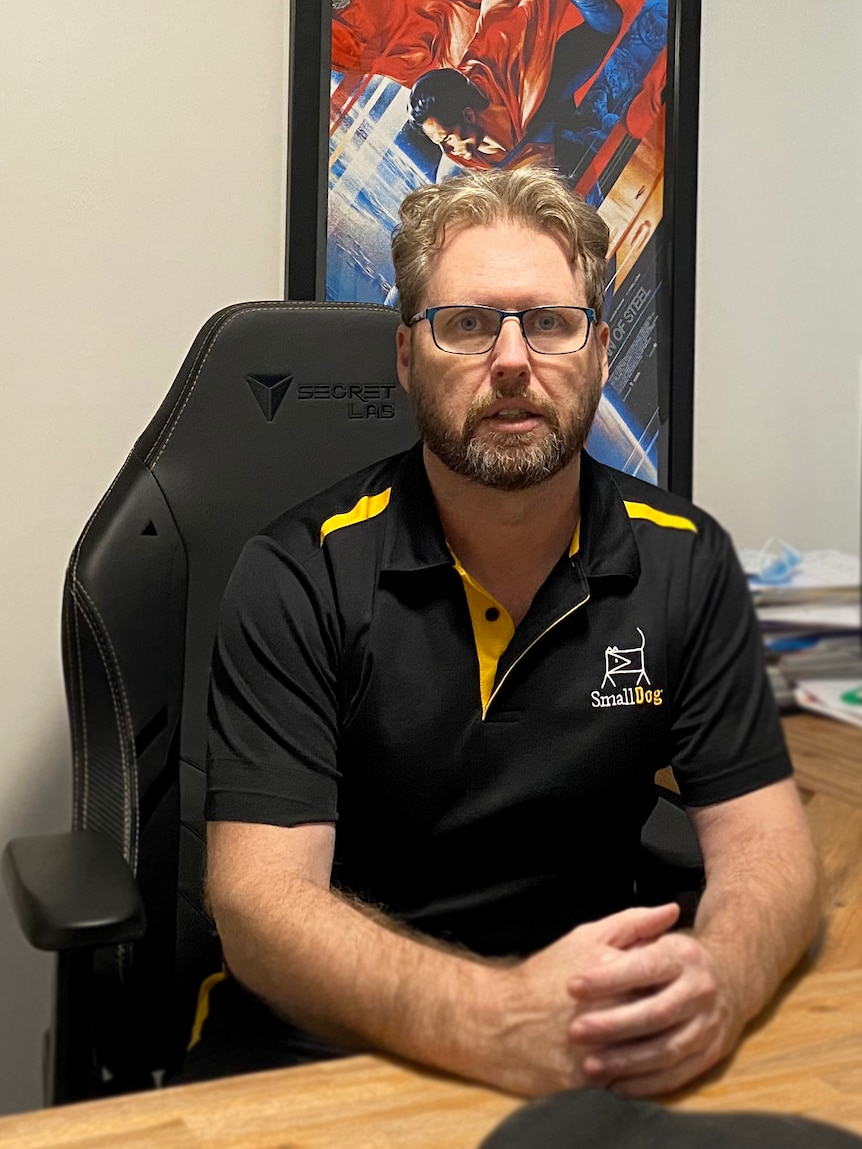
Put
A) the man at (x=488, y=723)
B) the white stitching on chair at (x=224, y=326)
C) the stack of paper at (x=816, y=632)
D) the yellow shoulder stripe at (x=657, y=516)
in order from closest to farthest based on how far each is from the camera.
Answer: the stack of paper at (x=816, y=632) < the man at (x=488, y=723) < the yellow shoulder stripe at (x=657, y=516) < the white stitching on chair at (x=224, y=326)

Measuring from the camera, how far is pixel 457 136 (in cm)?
61

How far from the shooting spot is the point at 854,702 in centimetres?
29

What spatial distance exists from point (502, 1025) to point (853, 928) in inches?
4.7

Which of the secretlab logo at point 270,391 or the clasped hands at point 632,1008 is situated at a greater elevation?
the secretlab logo at point 270,391

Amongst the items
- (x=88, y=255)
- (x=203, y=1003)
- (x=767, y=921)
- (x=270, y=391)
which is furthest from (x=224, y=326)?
(x=767, y=921)

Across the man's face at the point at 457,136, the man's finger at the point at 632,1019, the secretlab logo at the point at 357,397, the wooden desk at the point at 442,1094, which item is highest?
the man's face at the point at 457,136

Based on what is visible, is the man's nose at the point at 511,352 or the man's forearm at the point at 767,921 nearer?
the man's forearm at the point at 767,921

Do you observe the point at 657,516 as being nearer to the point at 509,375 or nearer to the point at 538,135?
the point at 509,375

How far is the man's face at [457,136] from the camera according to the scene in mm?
607

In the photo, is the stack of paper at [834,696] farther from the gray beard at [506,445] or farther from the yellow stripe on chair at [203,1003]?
the yellow stripe on chair at [203,1003]

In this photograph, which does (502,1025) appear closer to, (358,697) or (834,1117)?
(834,1117)

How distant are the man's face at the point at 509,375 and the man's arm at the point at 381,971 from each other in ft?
0.60

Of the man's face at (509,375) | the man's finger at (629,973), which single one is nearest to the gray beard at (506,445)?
the man's face at (509,375)

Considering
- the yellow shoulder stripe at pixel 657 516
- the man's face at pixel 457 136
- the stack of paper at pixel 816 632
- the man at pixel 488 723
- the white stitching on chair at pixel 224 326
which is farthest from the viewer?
the white stitching on chair at pixel 224 326
